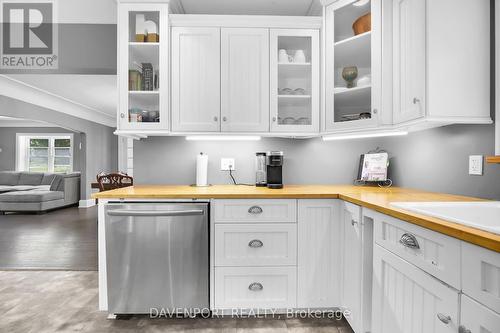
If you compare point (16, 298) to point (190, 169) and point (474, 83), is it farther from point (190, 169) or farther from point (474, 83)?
point (474, 83)

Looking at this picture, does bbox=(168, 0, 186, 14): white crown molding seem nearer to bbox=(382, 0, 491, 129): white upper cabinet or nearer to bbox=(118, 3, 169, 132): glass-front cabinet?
bbox=(118, 3, 169, 132): glass-front cabinet

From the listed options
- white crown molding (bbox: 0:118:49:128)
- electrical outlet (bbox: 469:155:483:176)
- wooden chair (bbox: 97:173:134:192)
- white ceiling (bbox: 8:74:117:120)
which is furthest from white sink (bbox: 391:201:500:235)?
white crown molding (bbox: 0:118:49:128)

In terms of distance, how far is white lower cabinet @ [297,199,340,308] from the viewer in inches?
78.9

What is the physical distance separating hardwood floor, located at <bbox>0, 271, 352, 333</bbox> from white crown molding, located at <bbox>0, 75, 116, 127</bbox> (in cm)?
408

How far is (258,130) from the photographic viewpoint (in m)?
2.36

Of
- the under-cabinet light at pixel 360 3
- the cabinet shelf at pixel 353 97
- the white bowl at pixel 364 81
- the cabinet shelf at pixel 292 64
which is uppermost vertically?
the under-cabinet light at pixel 360 3

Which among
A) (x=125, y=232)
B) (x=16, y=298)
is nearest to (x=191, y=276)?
(x=125, y=232)

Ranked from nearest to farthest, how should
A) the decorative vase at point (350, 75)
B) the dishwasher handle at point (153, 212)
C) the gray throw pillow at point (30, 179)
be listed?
the dishwasher handle at point (153, 212), the decorative vase at point (350, 75), the gray throw pillow at point (30, 179)

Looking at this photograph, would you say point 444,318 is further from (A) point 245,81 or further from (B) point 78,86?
(B) point 78,86

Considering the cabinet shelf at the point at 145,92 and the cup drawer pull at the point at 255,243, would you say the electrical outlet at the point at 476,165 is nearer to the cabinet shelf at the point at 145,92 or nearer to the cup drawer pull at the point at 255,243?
the cup drawer pull at the point at 255,243

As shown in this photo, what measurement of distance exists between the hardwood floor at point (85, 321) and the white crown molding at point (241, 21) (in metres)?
2.25

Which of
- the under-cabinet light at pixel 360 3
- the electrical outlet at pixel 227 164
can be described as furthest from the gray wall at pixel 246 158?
the under-cabinet light at pixel 360 3

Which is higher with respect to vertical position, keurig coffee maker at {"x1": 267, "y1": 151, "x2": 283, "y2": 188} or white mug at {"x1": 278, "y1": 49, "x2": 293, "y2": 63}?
white mug at {"x1": 278, "y1": 49, "x2": 293, "y2": 63}

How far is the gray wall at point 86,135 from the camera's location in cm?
539
